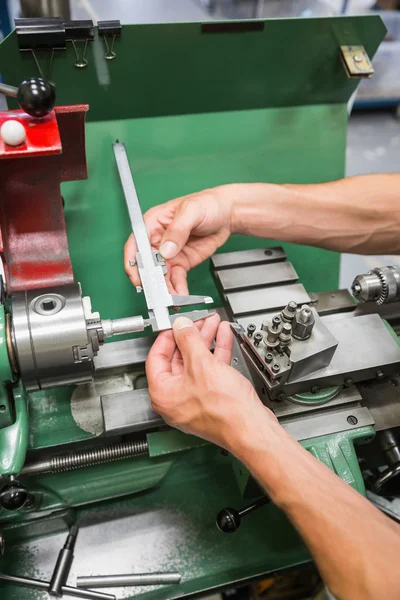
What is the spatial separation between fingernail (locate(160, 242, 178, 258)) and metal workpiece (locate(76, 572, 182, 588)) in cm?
74

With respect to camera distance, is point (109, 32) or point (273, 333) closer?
point (273, 333)

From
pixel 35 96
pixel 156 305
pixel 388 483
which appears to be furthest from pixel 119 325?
pixel 388 483

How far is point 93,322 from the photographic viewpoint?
0.85 meters

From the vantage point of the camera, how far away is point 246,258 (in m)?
1.21

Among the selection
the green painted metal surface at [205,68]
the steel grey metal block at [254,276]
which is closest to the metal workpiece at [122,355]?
the steel grey metal block at [254,276]

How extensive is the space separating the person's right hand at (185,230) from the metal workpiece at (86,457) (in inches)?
15.1

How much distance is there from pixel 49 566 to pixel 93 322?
0.66 metres

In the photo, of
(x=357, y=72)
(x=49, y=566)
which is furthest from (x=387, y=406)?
(x=357, y=72)

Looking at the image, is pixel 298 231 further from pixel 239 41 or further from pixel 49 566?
pixel 49 566

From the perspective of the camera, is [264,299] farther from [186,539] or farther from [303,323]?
[186,539]

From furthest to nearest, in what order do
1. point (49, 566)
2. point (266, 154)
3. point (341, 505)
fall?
point (266, 154) < point (49, 566) < point (341, 505)

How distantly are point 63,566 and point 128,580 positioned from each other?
5.9 inches

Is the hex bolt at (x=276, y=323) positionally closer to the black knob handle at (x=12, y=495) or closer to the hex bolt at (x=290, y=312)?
the hex bolt at (x=290, y=312)

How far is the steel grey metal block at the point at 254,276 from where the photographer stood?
1138mm
